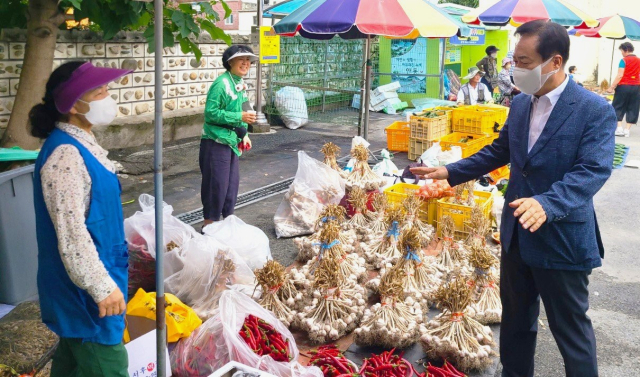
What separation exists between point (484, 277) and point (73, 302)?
10.5ft

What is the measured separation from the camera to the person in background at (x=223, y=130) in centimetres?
581

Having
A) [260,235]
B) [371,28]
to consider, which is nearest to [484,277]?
[260,235]

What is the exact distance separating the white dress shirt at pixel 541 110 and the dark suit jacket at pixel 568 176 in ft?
0.09

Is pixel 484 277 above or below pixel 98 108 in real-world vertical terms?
below

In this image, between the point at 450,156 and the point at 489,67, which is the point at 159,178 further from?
the point at 489,67

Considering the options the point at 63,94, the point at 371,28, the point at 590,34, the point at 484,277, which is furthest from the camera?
the point at 590,34

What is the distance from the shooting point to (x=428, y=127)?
10.2 m

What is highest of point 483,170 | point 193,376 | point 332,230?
point 483,170

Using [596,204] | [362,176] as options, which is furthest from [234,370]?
[596,204]

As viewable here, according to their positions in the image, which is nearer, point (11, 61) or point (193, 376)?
point (193, 376)

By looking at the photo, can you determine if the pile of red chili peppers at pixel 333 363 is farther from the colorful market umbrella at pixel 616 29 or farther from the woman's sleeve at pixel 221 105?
the colorful market umbrella at pixel 616 29

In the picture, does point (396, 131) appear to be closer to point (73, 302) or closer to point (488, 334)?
point (488, 334)

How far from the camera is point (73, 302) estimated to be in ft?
8.69

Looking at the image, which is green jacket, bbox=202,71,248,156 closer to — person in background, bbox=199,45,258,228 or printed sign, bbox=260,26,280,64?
person in background, bbox=199,45,258,228
